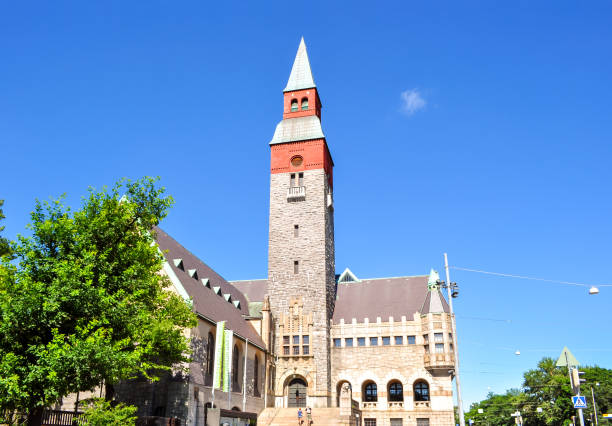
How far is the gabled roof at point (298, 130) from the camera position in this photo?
51094 mm

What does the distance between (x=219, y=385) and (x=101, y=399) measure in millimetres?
10382

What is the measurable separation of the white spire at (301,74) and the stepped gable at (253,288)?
2061 cm

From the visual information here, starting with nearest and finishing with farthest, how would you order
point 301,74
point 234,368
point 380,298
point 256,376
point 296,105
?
point 234,368
point 256,376
point 380,298
point 296,105
point 301,74

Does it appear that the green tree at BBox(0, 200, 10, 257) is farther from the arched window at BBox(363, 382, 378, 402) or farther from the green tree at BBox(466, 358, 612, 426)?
the green tree at BBox(466, 358, 612, 426)

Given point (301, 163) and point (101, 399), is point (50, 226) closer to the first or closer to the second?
point (101, 399)

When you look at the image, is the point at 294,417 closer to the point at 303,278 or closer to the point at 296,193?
the point at 303,278

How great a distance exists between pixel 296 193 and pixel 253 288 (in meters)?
11.1

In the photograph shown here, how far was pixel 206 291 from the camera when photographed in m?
39.4

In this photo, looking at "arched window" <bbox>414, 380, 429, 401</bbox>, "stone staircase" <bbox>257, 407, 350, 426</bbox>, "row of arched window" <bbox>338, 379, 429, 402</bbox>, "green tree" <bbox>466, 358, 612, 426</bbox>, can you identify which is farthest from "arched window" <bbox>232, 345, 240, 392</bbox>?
"green tree" <bbox>466, 358, 612, 426</bbox>

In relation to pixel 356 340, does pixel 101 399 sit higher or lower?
lower

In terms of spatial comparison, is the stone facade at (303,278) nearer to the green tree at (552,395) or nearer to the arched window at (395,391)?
the arched window at (395,391)

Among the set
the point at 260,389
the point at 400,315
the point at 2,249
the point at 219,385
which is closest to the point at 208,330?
the point at 219,385

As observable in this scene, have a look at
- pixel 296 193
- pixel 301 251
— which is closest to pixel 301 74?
pixel 296 193

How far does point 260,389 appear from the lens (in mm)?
42188
